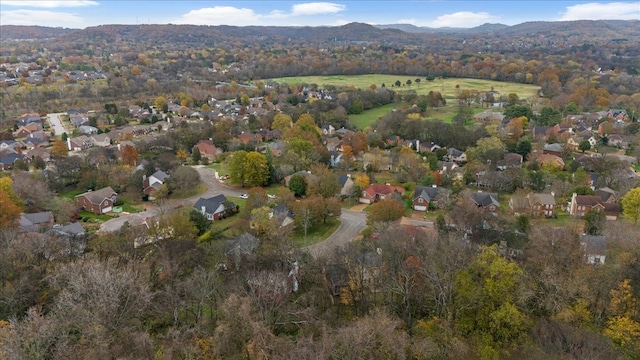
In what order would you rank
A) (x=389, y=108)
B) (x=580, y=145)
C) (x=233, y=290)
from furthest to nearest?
(x=389, y=108)
(x=580, y=145)
(x=233, y=290)

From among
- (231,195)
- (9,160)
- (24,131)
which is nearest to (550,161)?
(231,195)

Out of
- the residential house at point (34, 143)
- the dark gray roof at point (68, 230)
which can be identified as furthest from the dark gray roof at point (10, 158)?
the dark gray roof at point (68, 230)

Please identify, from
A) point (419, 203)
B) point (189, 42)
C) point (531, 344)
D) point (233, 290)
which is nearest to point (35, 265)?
point (233, 290)

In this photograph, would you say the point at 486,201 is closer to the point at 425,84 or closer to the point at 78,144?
the point at 78,144

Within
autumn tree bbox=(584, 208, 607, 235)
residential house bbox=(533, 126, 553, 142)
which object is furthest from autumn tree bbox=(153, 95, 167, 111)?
autumn tree bbox=(584, 208, 607, 235)

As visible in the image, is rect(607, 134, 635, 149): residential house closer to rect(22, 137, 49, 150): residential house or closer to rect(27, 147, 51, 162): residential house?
rect(27, 147, 51, 162): residential house

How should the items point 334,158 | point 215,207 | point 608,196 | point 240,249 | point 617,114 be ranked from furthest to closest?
point 617,114 → point 334,158 → point 608,196 → point 215,207 → point 240,249

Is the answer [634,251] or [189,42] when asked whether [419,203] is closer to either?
[634,251]
